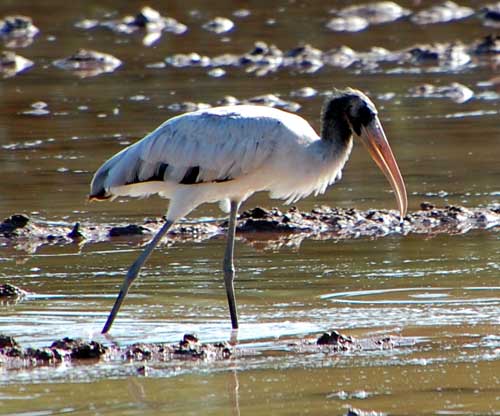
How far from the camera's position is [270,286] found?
9297 mm

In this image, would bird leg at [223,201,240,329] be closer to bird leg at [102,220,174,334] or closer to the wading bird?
the wading bird

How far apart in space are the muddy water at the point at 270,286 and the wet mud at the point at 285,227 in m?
0.22

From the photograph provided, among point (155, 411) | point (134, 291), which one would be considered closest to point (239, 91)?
point (134, 291)

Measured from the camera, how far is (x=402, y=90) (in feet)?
61.9

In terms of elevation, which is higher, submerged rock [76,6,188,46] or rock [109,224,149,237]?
submerged rock [76,6,188,46]

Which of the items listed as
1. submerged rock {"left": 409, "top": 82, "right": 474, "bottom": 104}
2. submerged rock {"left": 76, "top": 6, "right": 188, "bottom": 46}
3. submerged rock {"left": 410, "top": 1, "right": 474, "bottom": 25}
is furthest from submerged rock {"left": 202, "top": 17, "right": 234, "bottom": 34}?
submerged rock {"left": 409, "top": 82, "right": 474, "bottom": 104}

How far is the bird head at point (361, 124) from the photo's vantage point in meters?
8.84

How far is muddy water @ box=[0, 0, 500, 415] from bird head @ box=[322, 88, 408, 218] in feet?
2.45

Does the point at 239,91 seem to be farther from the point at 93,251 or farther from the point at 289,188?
the point at 289,188

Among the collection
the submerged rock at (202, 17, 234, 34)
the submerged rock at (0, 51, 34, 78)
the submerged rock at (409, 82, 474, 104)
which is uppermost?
the submerged rock at (202, 17, 234, 34)

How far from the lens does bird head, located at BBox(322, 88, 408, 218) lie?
8.84 meters

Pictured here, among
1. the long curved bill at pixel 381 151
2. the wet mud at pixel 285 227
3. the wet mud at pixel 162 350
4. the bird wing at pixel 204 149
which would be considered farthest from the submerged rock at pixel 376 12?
the wet mud at pixel 162 350

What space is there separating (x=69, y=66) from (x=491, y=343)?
1572 cm

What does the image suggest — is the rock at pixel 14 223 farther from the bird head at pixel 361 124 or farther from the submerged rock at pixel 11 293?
the bird head at pixel 361 124
